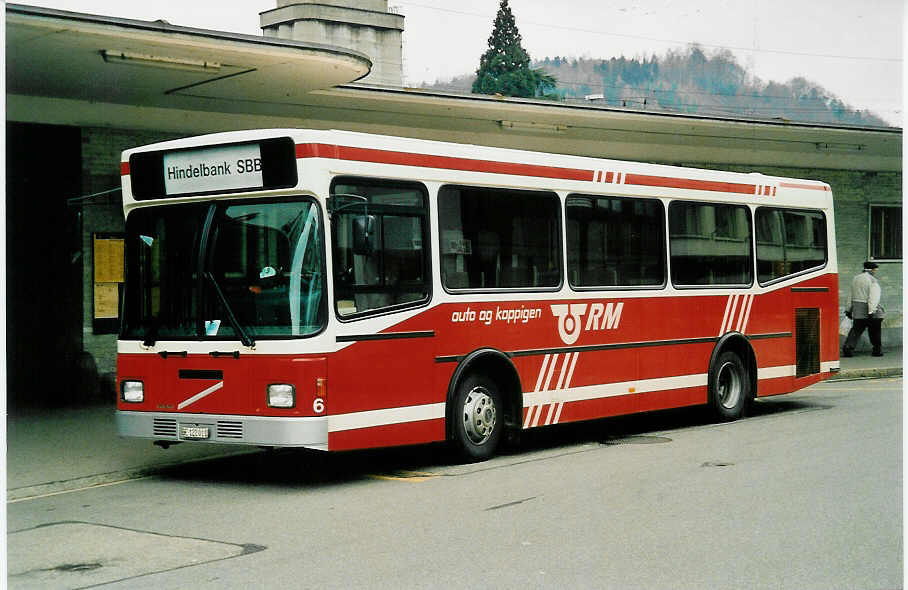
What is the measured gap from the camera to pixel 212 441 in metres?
9.70

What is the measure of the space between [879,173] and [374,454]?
1967 cm

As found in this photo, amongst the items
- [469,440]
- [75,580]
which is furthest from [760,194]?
[75,580]

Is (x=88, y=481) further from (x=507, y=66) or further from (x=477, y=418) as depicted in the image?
(x=507, y=66)

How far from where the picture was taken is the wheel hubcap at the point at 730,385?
47.1 ft

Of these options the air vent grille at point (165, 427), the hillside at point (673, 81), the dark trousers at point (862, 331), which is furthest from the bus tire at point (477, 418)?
the hillside at point (673, 81)

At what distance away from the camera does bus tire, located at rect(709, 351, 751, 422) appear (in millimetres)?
14180

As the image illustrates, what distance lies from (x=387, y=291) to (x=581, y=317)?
2.78 meters

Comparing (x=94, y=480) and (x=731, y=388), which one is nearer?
(x=94, y=480)

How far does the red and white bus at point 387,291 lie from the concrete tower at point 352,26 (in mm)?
53748

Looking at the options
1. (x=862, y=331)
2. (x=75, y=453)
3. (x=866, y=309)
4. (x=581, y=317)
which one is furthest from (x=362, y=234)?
(x=862, y=331)

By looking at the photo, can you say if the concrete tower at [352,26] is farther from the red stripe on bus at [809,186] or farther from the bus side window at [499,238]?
the bus side window at [499,238]

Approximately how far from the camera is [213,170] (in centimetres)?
992

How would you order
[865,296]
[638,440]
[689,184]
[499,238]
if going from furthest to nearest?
[865,296]
[689,184]
[638,440]
[499,238]

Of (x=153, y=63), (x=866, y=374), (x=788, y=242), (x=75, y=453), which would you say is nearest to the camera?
(x=75, y=453)
